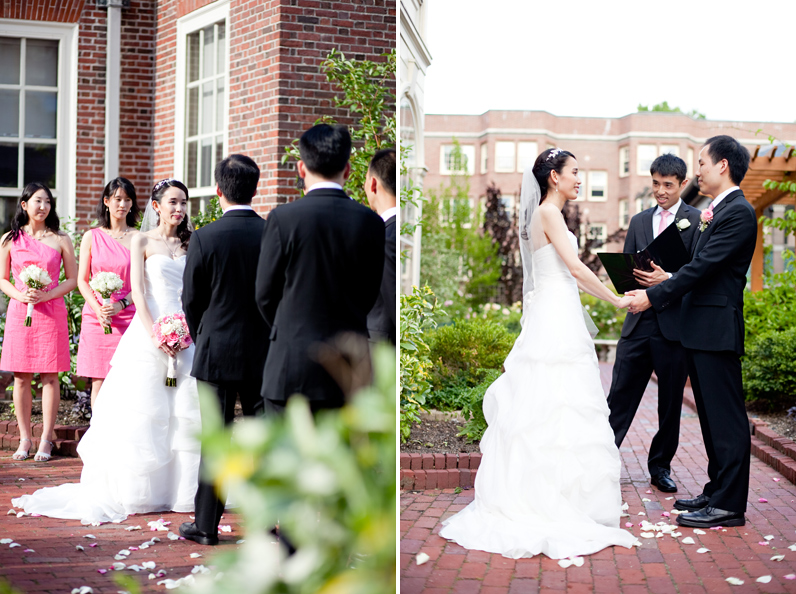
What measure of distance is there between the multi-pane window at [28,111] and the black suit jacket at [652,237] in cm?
583

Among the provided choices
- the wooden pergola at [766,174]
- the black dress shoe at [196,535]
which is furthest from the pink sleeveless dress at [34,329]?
the wooden pergola at [766,174]

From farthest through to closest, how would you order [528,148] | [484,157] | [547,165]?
[528,148] → [484,157] → [547,165]

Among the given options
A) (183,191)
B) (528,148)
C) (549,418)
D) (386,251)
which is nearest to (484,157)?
(528,148)

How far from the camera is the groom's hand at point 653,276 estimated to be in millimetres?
4012

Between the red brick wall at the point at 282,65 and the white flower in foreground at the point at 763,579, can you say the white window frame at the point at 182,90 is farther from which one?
the white flower in foreground at the point at 763,579

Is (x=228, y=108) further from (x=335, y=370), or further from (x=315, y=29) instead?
(x=335, y=370)

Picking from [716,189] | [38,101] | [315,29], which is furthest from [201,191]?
[716,189]

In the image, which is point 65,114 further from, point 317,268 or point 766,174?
point 766,174

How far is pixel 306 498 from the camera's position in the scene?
91 centimetres

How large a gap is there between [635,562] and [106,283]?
3.39m

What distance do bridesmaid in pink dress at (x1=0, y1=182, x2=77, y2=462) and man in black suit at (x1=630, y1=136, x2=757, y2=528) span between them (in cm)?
374

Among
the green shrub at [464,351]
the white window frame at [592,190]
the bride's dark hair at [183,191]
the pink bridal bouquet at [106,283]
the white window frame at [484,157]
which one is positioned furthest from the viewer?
the white window frame at [592,190]

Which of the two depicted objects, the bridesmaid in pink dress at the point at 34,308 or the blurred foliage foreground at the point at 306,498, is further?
the bridesmaid in pink dress at the point at 34,308

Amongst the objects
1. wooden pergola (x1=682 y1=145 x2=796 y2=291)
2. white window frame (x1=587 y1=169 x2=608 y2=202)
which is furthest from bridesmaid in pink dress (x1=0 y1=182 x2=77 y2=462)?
white window frame (x1=587 y1=169 x2=608 y2=202)
